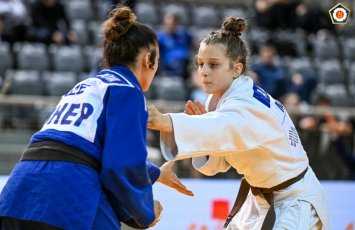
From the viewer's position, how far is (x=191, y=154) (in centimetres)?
365

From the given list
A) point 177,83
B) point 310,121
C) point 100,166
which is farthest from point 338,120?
point 100,166

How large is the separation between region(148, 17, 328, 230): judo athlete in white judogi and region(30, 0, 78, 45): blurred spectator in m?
7.17

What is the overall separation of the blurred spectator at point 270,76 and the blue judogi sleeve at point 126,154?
671cm

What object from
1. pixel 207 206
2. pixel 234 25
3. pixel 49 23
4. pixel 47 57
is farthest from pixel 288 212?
pixel 49 23

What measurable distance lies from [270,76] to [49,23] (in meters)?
3.50

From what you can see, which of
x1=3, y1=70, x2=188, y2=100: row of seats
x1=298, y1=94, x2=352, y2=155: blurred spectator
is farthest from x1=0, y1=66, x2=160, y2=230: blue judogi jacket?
x1=3, y1=70, x2=188, y2=100: row of seats

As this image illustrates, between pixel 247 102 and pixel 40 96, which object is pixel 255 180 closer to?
pixel 247 102

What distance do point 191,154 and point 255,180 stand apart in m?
0.50

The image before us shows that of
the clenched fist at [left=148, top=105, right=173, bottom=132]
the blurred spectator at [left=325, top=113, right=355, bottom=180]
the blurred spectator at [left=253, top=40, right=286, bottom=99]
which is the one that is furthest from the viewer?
the blurred spectator at [left=253, top=40, right=286, bottom=99]

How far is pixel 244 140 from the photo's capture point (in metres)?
3.73

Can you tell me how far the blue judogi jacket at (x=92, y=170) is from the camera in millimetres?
3141

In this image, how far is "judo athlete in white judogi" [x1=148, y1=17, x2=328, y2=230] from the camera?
12.0ft

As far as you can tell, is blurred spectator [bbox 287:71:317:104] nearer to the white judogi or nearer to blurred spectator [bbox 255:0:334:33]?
blurred spectator [bbox 255:0:334:33]

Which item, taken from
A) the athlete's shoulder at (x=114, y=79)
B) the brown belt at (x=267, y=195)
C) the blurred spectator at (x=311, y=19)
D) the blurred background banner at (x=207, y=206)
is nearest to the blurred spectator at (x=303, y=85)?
the blurred spectator at (x=311, y=19)
